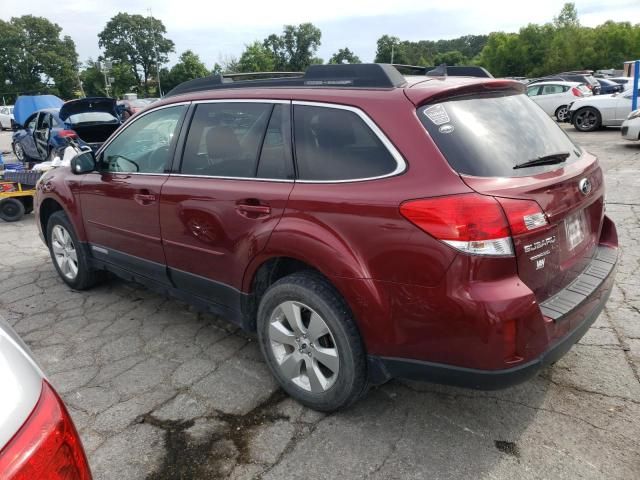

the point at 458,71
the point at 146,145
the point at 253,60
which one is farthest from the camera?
the point at 253,60

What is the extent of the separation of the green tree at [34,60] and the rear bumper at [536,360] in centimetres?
7371

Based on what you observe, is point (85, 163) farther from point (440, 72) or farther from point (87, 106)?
point (87, 106)

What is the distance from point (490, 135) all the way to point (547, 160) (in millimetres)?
336

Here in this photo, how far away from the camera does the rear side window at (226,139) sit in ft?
9.48

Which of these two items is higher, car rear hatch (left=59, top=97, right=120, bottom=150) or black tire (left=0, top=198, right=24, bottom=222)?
car rear hatch (left=59, top=97, right=120, bottom=150)

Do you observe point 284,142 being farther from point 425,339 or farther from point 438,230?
point 425,339

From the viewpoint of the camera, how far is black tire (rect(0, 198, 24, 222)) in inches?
297

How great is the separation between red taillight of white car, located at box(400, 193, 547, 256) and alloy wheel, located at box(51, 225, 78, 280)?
3.60m

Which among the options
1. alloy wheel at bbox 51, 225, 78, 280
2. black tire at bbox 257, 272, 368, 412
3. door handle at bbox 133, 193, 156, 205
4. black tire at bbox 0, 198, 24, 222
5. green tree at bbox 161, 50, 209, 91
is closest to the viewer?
black tire at bbox 257, 272, 368, 412

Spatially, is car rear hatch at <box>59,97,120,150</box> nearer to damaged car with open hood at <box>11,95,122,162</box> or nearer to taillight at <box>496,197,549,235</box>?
damaged car with open hood at <box>11,95,122,162</box>

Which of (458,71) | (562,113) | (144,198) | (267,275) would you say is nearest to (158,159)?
(144,198)

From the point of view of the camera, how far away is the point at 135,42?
90250 millimetres

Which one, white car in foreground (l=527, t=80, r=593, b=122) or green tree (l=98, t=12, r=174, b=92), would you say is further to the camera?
green tree (l=98, t=12, r=174, b=92)

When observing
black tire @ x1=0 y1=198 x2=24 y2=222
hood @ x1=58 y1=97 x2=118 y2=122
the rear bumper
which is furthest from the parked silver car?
hood @ x1=58 y1=97 x2=118 y2=122
